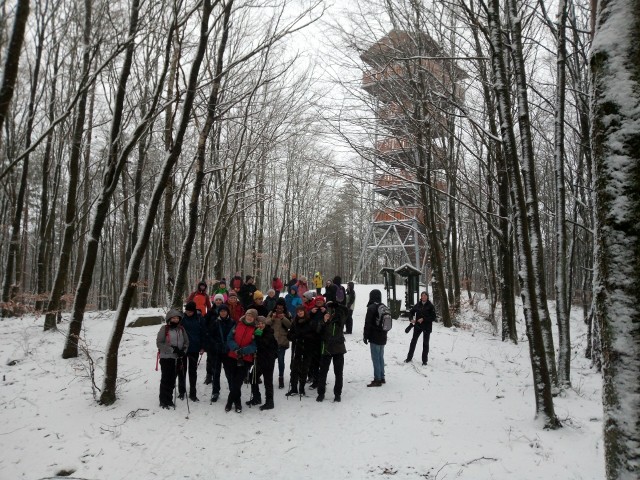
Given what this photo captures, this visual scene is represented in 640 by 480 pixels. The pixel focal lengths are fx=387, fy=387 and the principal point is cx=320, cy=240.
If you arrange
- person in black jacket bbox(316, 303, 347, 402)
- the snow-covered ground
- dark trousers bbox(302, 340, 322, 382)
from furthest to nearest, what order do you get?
dark trousers bbox(302, 340, 322, 382), person in black jacket bbox(316, 303, 347, 402), the snow-covered ground

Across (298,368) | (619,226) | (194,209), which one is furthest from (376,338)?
(619,226)

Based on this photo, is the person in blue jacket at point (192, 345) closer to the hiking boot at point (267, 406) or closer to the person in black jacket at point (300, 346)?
the hiking boot at point (267, 406)

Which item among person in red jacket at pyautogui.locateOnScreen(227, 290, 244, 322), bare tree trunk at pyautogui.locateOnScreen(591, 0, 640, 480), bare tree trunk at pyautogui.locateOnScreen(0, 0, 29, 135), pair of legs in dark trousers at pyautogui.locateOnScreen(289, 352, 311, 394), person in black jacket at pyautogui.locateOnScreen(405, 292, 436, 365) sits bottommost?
pair of legs in dark trousers at pyautogui.locateOnScreen(289, 352, 311, 394)

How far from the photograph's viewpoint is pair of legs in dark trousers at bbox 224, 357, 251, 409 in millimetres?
6781

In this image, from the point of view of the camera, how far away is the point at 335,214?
3784 centimetres

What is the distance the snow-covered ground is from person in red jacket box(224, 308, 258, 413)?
1.01 feet

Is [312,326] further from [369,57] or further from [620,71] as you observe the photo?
[369,57]

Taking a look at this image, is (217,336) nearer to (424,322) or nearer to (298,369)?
(298,369)

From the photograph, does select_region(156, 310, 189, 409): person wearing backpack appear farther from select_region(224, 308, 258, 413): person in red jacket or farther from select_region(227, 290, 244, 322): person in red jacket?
select_region(227, 290, 244, 322): person in red jacket

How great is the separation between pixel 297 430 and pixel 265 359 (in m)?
1.38

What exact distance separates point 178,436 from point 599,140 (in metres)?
6.26

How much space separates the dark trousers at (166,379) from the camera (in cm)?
664

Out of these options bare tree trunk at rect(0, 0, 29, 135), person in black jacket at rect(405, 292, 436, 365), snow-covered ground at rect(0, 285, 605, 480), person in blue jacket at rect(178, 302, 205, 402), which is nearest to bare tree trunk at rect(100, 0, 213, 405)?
snow-covered ground at rect(0, 285, 605, 480)

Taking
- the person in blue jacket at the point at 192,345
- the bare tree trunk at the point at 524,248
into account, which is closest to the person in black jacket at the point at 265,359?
the person in blue jacket at the point at 192,345
